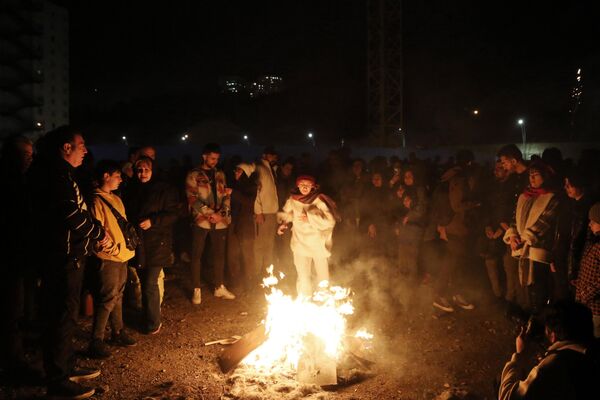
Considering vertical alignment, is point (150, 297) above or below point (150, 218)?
below

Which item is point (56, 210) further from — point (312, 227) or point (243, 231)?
point (243, 231)

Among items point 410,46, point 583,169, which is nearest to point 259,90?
point 410,46

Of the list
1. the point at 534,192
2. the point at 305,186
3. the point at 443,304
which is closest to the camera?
the point at 534,192

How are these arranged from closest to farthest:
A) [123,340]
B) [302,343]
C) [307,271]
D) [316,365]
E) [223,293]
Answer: [316,365] < [302,343] < [123,340] < [307,271] < [223,293]

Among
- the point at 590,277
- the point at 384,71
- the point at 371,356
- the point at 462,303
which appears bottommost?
the point at 371,356

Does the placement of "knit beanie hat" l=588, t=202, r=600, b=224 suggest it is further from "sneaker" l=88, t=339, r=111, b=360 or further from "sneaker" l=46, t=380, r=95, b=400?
"sneaker" l=88, t=339, r=111, b=360

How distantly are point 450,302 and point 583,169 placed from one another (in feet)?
11.3

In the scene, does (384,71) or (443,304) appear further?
(384,71)

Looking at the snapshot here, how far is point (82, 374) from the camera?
496 cm

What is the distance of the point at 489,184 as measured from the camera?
7.96 meters

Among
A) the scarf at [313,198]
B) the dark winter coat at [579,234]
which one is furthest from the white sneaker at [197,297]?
the dark winter coat at [579,234]

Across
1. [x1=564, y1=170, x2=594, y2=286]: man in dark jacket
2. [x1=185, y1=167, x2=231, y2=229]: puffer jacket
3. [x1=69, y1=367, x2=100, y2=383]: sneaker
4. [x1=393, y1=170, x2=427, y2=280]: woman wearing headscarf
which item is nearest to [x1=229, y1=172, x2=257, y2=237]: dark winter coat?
[x1=185, y1=167, x2=231, y2=229]: puffer jacket

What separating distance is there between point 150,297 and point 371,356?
3.05 m

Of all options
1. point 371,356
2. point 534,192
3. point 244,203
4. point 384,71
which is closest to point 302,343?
point 371,356
